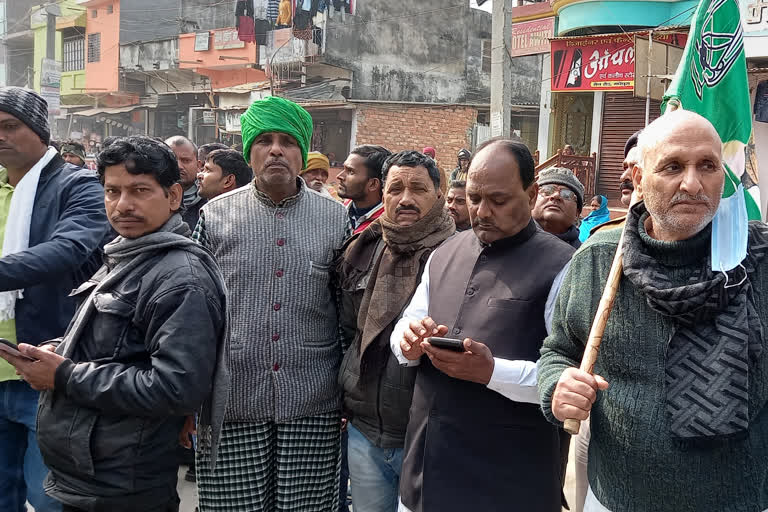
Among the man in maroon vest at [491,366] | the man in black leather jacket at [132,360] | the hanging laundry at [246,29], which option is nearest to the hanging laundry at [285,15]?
the hanging laundry at [246,29]

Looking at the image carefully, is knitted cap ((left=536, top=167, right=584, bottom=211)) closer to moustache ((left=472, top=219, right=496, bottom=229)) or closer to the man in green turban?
the man in green turban

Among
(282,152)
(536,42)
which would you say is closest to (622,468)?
(282,152)

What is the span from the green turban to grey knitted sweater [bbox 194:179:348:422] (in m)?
0.26

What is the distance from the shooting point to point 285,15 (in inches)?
855

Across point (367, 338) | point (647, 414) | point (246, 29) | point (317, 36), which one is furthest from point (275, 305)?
point (246, 29)

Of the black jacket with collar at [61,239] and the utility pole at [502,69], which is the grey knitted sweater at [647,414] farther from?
the utility pole at [502,69]

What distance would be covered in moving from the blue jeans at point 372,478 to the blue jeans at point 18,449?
125 centimetres

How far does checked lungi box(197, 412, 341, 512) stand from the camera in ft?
8.66

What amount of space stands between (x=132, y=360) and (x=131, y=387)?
0.15 m

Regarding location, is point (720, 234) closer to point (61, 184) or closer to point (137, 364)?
point (137, 364)

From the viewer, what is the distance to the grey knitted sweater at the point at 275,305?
267 cm

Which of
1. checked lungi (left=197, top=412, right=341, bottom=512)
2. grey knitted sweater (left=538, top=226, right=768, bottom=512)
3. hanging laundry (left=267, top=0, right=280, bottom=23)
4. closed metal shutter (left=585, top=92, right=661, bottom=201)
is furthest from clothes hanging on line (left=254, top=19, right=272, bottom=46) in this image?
grey knitted sweater (left=538, top=226, right=768, bottom=512)

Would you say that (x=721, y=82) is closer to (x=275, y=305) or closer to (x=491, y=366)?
(x=491, y=366)

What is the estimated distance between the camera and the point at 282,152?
2850mm
